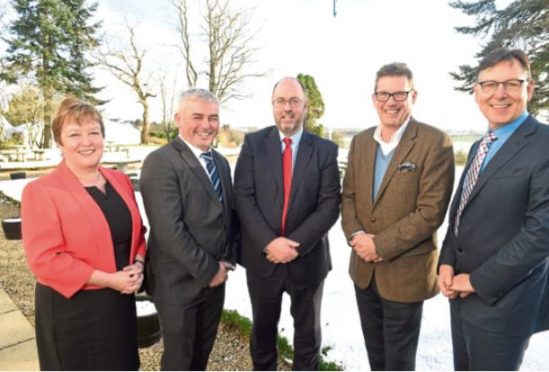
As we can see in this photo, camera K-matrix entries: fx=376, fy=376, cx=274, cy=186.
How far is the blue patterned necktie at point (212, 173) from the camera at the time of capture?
2661mm

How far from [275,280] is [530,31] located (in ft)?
63.7

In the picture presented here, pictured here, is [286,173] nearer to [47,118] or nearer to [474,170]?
[474,170]

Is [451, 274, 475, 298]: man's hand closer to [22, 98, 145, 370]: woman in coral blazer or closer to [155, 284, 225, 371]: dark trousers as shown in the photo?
[155, 284, 225, 371]: dark trousers

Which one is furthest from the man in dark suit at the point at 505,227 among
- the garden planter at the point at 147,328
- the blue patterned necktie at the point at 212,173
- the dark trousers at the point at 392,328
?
the garden planter at the point at 147,328

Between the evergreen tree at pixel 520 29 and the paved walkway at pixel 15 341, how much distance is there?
743 inches

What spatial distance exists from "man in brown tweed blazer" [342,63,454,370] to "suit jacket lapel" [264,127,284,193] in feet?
1.95

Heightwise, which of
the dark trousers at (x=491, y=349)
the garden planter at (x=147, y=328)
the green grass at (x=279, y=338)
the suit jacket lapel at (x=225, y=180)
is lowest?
the green grass at (x=279, y=338)

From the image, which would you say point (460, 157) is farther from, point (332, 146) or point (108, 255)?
point (108, 255)

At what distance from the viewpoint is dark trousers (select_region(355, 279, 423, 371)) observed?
102 inches

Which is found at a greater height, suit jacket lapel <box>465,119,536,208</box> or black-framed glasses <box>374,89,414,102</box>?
black-framed glasses <box>374,89,414,102</box>

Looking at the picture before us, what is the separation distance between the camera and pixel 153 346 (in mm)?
3619

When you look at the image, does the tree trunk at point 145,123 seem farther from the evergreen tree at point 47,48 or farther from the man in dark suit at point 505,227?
the man in dark suit at point 505,227

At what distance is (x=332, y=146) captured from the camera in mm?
2988

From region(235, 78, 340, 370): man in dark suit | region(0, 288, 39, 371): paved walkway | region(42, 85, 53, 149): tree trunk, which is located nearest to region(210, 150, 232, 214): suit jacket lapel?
region(235, 78, 340, 370): man in dark suit
